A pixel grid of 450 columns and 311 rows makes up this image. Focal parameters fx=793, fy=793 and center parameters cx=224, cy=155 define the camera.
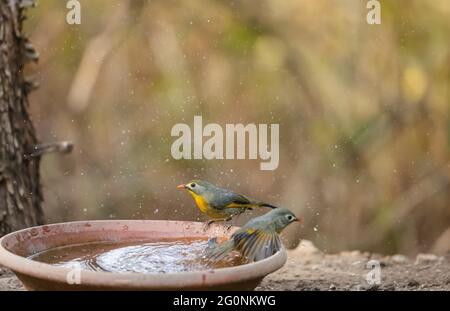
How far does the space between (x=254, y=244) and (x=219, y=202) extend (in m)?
0.40

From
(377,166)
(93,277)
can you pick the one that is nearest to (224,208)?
(93,277)

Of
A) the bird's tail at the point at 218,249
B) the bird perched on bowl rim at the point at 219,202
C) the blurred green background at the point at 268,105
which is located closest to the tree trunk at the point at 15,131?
the bird perched on bowl rim at the point at 219,202

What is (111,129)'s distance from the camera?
6484 millimetres

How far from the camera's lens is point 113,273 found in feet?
7.82

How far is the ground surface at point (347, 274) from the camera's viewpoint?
3691mm

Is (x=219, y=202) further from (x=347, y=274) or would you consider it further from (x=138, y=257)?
(x=347, y=274)

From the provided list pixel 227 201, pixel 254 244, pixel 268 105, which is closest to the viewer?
pixel 254 244

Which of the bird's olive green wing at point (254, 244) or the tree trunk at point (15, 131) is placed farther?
the tree trunk at point (15, 131)

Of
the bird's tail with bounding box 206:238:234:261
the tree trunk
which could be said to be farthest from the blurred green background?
the bird's tail with bounding box 206:238:234:261

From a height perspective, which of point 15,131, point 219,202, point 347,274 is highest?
point 15,131

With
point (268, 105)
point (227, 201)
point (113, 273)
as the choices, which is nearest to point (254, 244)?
point (227, 201)

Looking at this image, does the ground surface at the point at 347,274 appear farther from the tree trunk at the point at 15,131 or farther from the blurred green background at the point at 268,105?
the blurred green background at the point at 268,105

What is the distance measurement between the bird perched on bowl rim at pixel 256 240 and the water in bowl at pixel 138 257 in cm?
5

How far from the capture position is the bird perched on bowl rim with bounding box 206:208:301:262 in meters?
2.80
